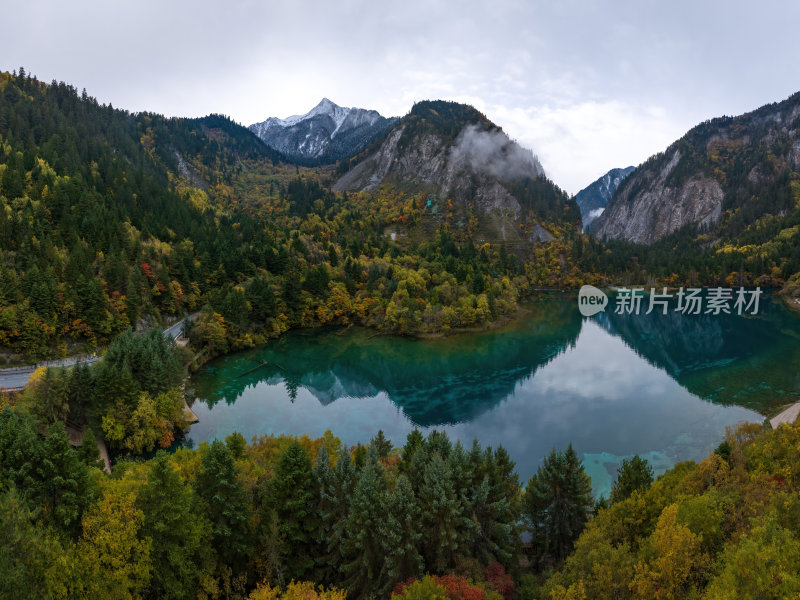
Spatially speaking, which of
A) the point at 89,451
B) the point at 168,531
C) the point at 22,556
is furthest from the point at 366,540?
the point at 89,451

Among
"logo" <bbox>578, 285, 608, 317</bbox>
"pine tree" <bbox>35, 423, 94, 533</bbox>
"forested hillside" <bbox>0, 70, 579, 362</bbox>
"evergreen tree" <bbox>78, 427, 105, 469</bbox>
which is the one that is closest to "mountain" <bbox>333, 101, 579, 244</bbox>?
"forested hillside" <bbox>0, 70, 579, 362</bbox>

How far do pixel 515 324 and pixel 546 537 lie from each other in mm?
68930

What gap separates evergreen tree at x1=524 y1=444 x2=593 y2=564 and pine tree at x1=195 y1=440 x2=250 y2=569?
15327 millimetres

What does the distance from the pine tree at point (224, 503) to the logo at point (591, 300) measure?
99200 millimetres

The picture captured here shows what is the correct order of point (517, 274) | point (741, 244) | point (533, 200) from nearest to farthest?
point (517, 274)
point (741, 244)
point (533, 200)

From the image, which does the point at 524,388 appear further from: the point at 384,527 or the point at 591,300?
the point at 591,300

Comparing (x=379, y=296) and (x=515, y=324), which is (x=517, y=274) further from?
(x=379, y=296)

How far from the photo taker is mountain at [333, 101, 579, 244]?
522 feet

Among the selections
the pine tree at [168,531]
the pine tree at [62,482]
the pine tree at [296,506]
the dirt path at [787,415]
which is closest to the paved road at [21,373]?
the pine tree at [62,482]

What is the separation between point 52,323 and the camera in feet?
160

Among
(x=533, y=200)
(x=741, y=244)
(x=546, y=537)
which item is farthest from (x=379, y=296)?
A: (x=741, y=244)

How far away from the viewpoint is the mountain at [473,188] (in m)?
159

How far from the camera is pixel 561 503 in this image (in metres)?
23.4

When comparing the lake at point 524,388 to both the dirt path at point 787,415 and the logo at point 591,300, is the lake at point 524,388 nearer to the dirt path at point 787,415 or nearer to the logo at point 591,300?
the dirt path at point 787,415
